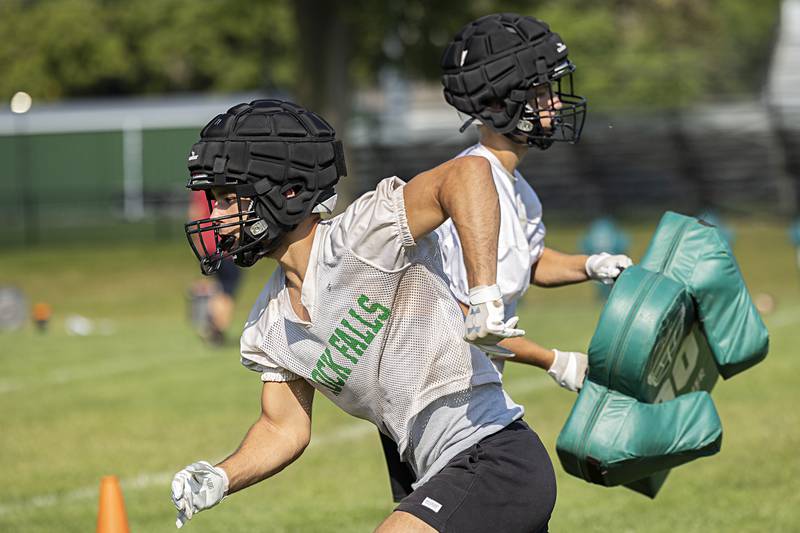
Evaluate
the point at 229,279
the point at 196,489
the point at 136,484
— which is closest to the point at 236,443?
the point at 136,484

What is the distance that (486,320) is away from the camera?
3.47 m

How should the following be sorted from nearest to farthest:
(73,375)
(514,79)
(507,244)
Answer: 1. (514,79)
2. (507,244)
3. (73,375)

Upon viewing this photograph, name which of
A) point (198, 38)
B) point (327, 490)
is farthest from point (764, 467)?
point (198, 38)

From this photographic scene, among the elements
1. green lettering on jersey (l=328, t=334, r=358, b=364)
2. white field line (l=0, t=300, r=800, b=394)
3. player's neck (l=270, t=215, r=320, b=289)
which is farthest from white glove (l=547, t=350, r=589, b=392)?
white field line (l=0, t=300, r=800, b=394)

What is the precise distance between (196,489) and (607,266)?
179 cm

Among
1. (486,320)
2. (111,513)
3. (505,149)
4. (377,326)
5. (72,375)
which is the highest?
(505,149)

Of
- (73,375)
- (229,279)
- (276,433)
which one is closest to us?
(276,433)

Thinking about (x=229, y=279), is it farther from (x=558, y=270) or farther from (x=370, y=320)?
(x=370, y=320)

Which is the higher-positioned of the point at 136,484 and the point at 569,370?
the point at 569,370

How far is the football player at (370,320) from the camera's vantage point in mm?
3738

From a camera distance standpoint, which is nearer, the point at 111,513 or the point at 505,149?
the point at 111,513

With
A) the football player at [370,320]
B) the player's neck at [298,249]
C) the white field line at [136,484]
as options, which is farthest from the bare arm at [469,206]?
the white field line at [136,484]

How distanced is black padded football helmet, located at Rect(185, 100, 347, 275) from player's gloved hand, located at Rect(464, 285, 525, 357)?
2.10 feet

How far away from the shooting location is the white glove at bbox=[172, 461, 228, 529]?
12.4ft
